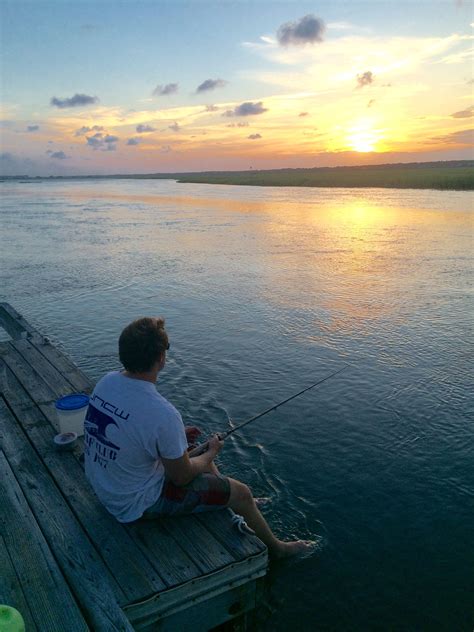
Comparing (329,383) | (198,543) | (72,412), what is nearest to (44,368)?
(72,412)

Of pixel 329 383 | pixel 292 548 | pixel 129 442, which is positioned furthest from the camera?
pixel 329 383

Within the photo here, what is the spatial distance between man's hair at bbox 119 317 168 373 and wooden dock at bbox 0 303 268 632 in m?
1.38

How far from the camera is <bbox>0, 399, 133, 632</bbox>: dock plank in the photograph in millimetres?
3139

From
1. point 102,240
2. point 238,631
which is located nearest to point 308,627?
point 238,631

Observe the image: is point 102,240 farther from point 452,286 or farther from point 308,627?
point 308,627

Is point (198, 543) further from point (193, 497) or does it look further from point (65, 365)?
point (65, 365)

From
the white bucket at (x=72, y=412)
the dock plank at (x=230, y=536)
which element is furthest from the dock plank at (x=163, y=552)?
the white bucket at (x=72, y=412)

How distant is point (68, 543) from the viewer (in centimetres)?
375

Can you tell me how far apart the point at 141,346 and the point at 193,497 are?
1.37 m

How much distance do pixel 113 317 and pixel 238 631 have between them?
881 centimetres

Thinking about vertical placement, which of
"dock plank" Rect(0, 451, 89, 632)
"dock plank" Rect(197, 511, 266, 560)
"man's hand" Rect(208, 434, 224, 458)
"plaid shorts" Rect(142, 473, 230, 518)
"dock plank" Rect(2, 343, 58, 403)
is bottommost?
"dock plank" Rect(197, 511, 266, 560)

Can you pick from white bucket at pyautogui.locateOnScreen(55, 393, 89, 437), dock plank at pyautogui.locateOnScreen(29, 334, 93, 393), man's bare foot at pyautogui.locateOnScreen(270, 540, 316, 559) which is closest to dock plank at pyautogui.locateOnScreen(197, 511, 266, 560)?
man's bare foot at pyautogui.locateOnScreen(270, 540, 316, 559)

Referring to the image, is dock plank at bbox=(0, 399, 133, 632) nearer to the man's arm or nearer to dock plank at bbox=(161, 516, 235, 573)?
dock plank at bbox=(161, 516, 235, 573)

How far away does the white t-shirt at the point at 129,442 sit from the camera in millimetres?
3498
